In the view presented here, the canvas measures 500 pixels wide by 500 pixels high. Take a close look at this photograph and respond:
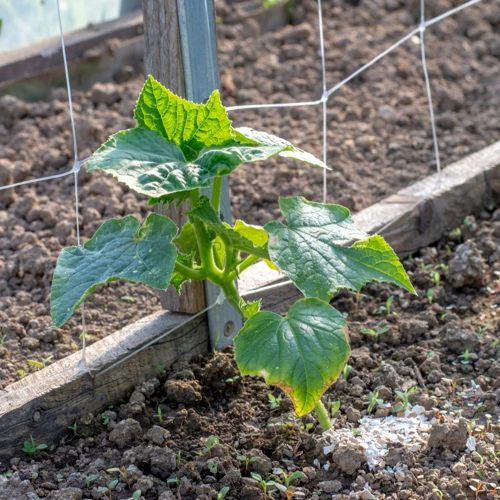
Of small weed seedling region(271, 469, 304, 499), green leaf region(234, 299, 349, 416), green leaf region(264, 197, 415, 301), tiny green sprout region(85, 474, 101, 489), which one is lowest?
small weed seedling region(271, 469, 304, 499)

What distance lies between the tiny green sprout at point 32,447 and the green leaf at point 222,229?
25.5 inches

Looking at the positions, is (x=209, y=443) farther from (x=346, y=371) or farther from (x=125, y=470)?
(x=346, y=371)

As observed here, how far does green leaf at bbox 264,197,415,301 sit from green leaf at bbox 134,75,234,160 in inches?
7.8

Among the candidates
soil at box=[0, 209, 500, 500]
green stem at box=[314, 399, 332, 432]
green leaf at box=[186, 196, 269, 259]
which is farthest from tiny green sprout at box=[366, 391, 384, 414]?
green leaf at box=[186, 196, 269, 259]

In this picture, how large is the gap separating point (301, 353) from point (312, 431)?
44 centimetres

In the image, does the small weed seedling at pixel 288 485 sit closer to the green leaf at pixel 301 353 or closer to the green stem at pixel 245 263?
the green leaf at pixel 301 353

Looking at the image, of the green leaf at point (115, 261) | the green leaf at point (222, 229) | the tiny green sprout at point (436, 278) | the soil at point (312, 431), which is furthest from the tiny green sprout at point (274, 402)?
the tiny green sprout at point (436, 278)

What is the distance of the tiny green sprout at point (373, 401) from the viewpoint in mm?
2068

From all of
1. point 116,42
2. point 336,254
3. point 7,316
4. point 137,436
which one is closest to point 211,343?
point 137,436

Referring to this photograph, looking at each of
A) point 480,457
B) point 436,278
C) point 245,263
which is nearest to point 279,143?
point 245,263

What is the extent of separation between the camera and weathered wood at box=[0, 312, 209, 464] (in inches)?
75.5

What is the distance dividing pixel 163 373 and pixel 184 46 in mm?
828

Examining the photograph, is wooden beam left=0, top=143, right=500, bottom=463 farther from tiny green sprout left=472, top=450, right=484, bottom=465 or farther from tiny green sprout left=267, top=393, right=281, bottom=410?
tiny green sprout left=472, top=450, right=484, bottom=465

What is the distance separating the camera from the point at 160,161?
164 cm
